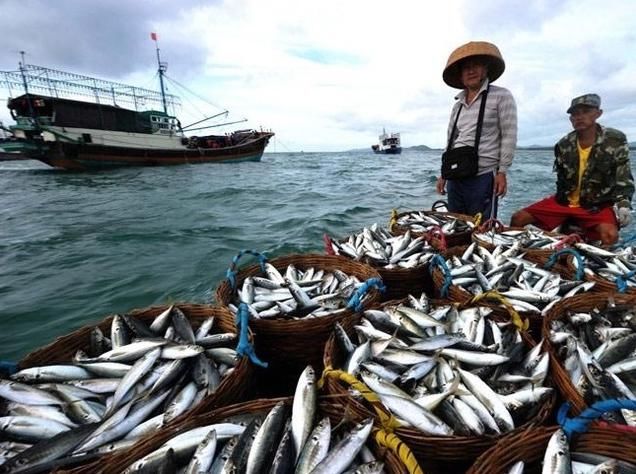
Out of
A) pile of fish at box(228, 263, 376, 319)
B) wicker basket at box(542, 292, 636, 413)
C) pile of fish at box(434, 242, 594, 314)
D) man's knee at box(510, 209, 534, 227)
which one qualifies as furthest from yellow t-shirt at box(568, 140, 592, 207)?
pile of fish at box(228, 263, 376, 319)

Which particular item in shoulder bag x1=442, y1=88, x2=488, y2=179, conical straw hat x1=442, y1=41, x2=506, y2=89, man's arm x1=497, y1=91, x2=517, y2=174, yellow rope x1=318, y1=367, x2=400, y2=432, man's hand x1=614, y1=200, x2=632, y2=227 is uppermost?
conical straw hat x1=442, y1=41, x2=506, y2=89

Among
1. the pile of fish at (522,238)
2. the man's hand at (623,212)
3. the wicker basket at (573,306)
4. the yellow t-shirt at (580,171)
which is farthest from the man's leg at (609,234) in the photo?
the wicker basket at (573,306)

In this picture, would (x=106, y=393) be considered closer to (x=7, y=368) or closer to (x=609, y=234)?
(x=7, y=368)

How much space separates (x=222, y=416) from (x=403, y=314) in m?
1.46

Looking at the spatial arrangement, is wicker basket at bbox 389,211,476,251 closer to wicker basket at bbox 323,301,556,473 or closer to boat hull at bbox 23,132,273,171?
wicker basket at bbox 323,301,556,473

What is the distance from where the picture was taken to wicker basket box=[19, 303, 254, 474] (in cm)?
191

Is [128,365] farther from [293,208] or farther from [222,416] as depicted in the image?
[293,208]

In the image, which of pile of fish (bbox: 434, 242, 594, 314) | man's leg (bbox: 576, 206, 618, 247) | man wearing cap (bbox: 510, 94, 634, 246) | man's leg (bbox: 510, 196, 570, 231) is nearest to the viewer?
pile of fish (bbox: 434, 242, 594, 314)

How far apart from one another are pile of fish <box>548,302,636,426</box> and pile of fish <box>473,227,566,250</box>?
163 cm

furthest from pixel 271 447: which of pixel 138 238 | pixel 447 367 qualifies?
pixel 138 238

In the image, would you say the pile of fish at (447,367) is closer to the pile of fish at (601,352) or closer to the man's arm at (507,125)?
the pile of fish at (601,352)

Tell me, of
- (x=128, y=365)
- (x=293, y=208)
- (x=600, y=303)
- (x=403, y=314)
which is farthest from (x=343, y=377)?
(x=293, y=208)

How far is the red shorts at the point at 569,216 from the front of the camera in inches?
200

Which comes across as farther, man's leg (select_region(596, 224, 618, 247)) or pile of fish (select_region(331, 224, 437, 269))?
man's leg (select_region(596, 224, 618, 247))
